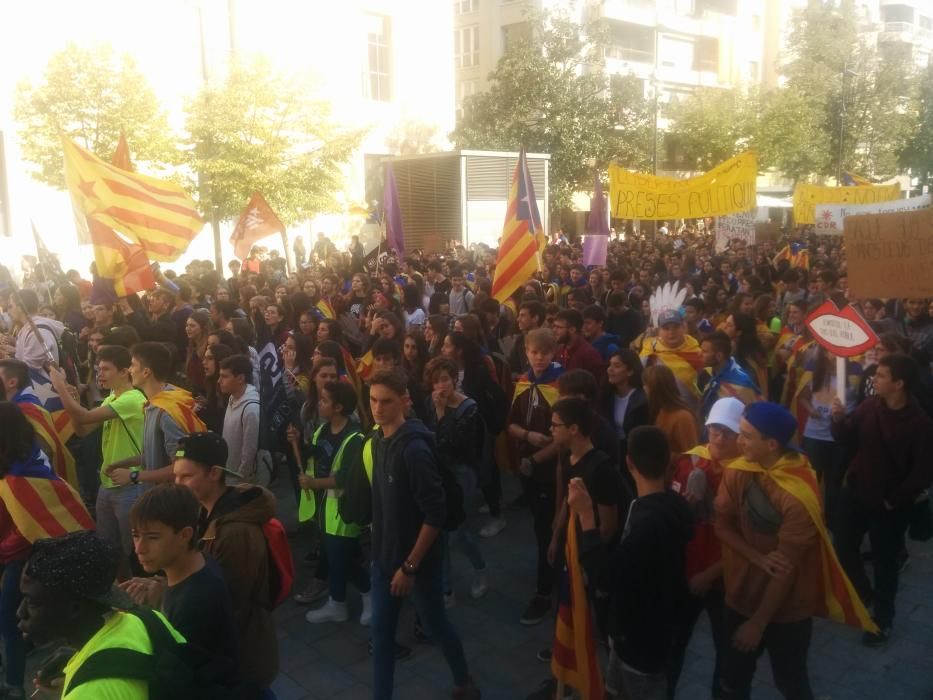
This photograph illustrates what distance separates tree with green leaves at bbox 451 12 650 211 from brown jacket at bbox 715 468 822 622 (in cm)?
2872

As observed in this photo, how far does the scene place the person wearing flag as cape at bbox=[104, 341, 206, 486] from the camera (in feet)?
15.3

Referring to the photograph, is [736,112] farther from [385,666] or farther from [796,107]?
[385,666]

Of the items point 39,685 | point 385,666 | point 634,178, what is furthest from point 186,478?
point 634,178

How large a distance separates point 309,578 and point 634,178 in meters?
9.53

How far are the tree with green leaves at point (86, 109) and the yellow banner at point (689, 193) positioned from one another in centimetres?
1150

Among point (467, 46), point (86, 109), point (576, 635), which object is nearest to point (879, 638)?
point (576, 635)

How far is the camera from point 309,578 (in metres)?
5.91

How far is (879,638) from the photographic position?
4723mm

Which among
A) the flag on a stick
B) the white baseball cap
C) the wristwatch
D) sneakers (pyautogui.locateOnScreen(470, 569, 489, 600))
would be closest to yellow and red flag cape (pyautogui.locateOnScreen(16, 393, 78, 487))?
the wristwatch

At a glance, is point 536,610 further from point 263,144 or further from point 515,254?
point 263,144

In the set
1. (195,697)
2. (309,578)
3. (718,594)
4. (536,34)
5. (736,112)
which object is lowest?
(309,578)

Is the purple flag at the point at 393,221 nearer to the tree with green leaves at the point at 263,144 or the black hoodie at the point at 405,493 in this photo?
the tree with green leaves at the point at 263,144

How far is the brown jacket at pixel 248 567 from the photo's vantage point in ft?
10.2

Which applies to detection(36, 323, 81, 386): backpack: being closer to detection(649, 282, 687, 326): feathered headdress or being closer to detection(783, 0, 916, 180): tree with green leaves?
detection(649, 282, 687, 326): feathered headdress
